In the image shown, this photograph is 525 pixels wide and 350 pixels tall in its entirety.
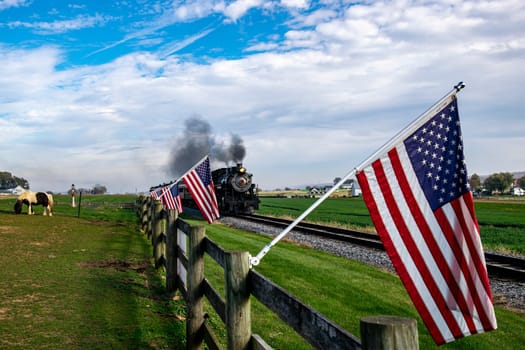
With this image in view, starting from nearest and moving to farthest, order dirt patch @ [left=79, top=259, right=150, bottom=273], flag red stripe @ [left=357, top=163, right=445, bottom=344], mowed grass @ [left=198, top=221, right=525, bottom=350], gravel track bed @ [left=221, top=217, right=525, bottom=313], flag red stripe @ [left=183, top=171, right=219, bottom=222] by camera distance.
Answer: flag red stripe @ [left=357, top=163, right=445, bottom=344]
mowed grass @ [left=198, top=221, right=525, bottom=350]
gravel track bed @ [left=221, top=217, right=525, bottom=313]
dirt patch @ [left=79, top=259, right=150, bottom=273]
flag red stripe @ [left=183, top=171, right=219, bottom=222]

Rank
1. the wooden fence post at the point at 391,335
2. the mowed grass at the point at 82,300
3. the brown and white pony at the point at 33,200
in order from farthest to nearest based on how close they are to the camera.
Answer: the brown and white pony at the point at 33,200 < the mowed grass at the point at 82,300 < the wooden fence post at the point at 391,335

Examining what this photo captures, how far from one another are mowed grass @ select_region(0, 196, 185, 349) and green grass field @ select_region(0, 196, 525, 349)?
12 millimetres

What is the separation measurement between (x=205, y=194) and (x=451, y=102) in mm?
8150

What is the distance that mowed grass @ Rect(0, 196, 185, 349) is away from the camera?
5.37 meters

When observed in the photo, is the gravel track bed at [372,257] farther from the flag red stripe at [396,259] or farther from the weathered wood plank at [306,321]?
the weathered wood plank at [306,321]

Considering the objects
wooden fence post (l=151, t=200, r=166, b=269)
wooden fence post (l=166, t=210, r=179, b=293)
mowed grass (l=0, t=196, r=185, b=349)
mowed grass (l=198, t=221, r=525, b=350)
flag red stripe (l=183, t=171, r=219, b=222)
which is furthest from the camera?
flag red stripe (l=183, t=171, r=219, b=222)

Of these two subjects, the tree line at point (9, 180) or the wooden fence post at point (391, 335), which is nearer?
the wooden fence post at point (391, 335)

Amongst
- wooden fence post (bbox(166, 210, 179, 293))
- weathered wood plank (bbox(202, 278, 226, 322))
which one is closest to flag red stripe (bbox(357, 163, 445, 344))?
weathered wood plank (bbox(202, 278, 226, 322))

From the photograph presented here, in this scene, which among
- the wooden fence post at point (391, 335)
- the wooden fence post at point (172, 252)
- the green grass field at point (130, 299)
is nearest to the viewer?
the wooden fence post at point (391, 335)

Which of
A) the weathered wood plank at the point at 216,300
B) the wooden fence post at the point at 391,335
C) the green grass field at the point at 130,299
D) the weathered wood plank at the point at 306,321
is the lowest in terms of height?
the green grass field at the point at 130,299

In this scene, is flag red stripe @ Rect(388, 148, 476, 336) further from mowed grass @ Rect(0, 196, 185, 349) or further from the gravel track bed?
the gravel track bed

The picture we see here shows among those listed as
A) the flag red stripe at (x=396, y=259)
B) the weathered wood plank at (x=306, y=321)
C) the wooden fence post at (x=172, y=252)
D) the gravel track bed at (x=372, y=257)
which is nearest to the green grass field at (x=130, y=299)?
the wooden fence post at (x=172, y=252)

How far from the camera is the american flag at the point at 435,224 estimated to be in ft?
12.6

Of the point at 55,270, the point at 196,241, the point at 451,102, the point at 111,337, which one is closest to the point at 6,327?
the point at 111,337
